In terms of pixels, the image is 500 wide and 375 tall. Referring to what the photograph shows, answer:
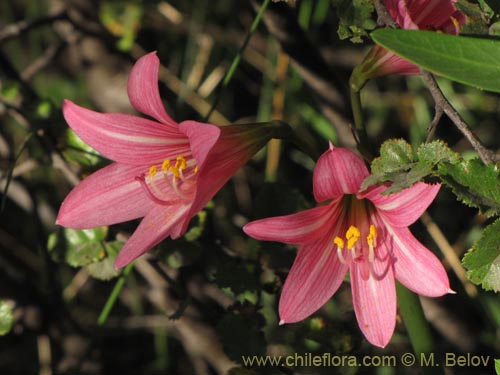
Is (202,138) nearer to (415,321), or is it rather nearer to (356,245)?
(356,245)

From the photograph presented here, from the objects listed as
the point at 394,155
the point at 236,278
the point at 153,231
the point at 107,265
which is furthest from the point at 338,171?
the point at 107,265

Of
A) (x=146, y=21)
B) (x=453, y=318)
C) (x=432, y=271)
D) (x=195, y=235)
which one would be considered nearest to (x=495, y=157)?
(x=432, y=271)

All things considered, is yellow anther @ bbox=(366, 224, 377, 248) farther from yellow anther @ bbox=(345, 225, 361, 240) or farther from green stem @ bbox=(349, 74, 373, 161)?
green stem @ bbox=(349, 74, 373, 161)

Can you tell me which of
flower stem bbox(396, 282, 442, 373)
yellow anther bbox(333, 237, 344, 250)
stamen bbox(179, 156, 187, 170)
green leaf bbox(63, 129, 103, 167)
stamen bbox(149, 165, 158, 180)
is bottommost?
green leaf bbox(63, 129, 103, 167)

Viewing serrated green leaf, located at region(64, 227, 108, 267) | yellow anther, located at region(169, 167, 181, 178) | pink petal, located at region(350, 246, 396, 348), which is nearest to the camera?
pink petal, located at region(350, 246, 396, 348)

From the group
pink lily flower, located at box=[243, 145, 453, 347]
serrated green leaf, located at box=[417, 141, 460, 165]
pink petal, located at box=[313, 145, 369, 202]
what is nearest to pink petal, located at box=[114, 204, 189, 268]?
pink lily flower, located at box=[243, 145, 453, 347]

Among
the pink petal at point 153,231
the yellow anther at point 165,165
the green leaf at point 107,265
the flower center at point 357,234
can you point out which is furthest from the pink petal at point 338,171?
the green leaf at point 107,265

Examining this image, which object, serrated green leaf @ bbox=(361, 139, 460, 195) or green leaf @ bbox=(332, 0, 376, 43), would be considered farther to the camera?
green leaf @ bbox=(332, 0, 376, 43)

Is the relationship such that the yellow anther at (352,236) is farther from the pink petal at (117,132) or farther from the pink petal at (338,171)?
the pink petal at (117,132)
